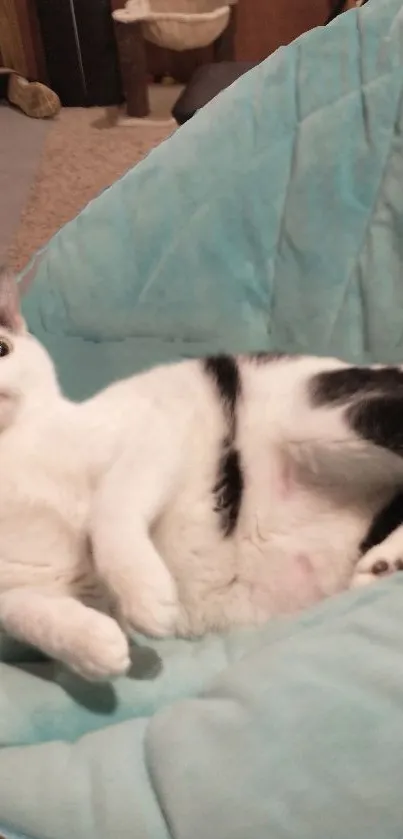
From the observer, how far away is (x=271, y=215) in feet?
5.44

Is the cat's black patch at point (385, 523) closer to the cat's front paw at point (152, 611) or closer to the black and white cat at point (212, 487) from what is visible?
the black and white cat at point (212, 487)

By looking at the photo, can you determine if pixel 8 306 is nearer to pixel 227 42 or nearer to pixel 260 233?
pixel 260 233

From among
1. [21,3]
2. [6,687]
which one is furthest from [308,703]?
[21,3]

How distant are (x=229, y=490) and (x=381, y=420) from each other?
0.85 ft

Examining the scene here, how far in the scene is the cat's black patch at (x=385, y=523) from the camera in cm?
120

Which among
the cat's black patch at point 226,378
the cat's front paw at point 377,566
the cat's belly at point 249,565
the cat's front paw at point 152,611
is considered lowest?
the cat's belly at point 249,565

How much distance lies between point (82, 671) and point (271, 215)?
1017 mm

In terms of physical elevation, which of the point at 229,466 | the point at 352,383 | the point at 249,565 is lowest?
the point at 249,565

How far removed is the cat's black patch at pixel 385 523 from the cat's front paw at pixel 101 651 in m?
0.42

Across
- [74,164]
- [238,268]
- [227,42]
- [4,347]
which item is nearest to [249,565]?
[4,347]

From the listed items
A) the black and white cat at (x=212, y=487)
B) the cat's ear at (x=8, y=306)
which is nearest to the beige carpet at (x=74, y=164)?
the cat's ear at (x=8, y=306)

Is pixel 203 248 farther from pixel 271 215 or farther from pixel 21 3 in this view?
pixel 21 3

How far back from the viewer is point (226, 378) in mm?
1346

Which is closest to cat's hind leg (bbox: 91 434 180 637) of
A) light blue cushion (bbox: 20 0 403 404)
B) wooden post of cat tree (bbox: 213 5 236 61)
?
light blue cushion (bbox: 20 0 403 404)
